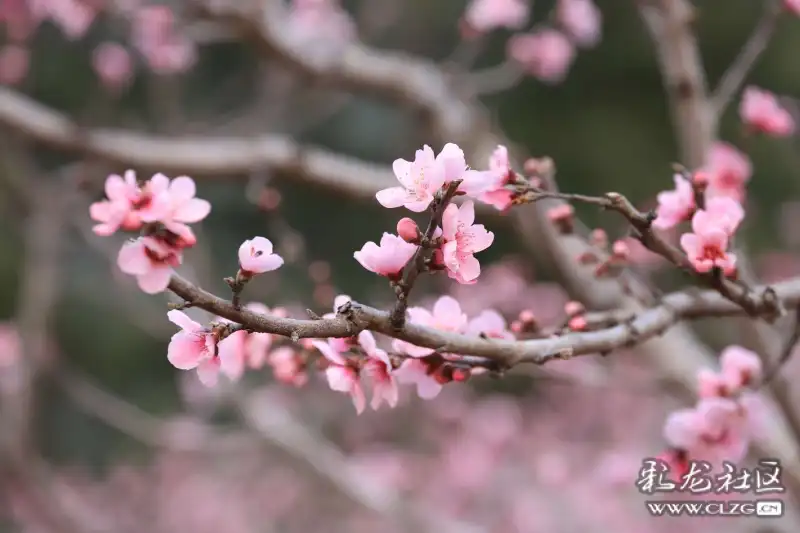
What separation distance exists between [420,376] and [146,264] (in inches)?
9.3

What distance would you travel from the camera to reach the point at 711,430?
2.17ft

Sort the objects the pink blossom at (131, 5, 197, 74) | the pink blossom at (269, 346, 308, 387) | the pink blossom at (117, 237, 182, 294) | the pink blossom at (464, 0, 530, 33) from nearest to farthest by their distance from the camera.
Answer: the pink blossom at (117, 237, 182, 294), the pink blossom at (269, 346, 308, 387), the pink blossom at (464, 0, 530, 33), the pink blossom at (131, 5, 197, 74)

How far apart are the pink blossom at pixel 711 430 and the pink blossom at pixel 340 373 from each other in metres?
0.33

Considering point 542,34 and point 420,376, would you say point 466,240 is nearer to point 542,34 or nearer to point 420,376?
point 420,376

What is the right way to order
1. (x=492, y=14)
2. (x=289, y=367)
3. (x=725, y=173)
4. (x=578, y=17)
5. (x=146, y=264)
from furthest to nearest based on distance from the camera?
(x=578, y=17), (x=492, y=14), (x=725, y=173), (x=289, y=367), (x=146, y=264)

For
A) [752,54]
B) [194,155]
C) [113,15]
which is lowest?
[194,155]

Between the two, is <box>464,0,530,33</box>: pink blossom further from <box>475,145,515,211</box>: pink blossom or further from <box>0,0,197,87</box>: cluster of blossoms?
<box>475,145,515,211</box>: pink blossom

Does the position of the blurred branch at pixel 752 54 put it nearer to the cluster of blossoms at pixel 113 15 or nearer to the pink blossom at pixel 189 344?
the pink blossom at pixel 189 344

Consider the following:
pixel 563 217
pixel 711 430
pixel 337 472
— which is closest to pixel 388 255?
pixel 563 217

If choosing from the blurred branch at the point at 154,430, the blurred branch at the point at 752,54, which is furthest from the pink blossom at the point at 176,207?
the blurred branch at the point at 154,430

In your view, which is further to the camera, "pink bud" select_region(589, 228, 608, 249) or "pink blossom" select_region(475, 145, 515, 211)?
"pink bud" select_region(589, 228, 608, 249)

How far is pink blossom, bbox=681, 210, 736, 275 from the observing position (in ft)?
1.78

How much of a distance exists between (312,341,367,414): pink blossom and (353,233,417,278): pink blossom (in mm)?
87

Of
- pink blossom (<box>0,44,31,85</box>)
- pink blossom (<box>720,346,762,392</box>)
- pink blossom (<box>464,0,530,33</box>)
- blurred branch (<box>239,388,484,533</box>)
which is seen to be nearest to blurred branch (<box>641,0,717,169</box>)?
pink blossom (<box>464,0,530,33</box>)
